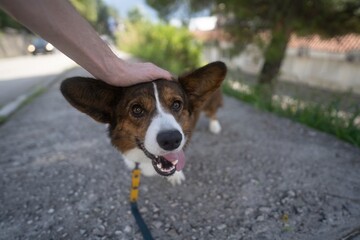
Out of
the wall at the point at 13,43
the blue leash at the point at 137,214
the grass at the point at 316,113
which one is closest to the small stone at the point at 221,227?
the blue leash at the point at 137,214

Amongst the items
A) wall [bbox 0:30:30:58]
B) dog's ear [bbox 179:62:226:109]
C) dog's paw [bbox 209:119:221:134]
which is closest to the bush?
dog's paw [bbox 209:119:221:134]

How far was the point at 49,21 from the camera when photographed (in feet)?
4.55

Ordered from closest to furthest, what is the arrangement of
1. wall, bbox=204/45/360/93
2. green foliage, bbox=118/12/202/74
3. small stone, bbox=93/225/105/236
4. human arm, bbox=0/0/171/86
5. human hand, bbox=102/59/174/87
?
human arm, bbox=0/0/171/86, human hand, bbox=102/59/174/87, small stone, bbox=93/225/105/236, green foliage, bbox=118/12/202/74, wall, bbox=204/45/360/93

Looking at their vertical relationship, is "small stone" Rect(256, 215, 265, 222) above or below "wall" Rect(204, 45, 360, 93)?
above

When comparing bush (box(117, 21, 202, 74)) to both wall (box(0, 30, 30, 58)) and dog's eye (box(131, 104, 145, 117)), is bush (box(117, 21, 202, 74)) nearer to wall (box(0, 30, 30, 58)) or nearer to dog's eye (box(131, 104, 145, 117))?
dog's eye (box(131, 104, 145, 117))

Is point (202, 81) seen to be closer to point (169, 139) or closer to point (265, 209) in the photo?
point (169, 139)

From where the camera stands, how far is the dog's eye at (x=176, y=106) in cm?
198

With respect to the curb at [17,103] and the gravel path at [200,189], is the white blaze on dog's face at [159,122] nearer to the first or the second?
the gravel path at [200,189]

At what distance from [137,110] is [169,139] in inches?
16.0

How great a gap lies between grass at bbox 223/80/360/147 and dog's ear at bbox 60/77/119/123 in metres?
2.49

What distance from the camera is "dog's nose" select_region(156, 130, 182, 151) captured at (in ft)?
5.36

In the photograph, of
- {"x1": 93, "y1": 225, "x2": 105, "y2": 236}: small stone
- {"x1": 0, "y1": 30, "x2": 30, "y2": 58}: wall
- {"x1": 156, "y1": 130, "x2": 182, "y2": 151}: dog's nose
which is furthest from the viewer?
{"x1": 0, "y1": 30, "x2": 30, "y2": 58}: wall

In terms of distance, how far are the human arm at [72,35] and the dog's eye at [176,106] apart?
0.29 meters

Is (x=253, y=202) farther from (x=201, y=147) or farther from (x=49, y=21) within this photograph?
(x=49, y=21)
